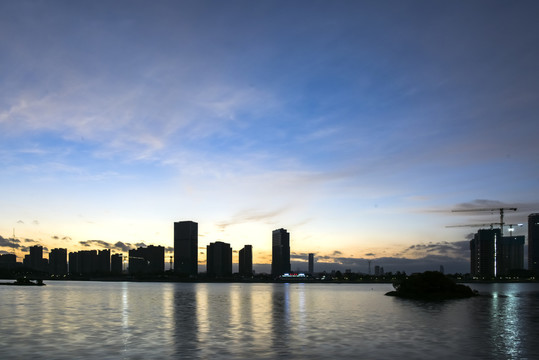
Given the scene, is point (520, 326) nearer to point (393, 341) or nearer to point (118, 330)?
point (393, 341)

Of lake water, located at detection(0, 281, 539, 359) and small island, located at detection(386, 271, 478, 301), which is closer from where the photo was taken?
lake water, located at detection(0, 281, 539, 359)

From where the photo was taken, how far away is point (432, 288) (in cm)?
17988

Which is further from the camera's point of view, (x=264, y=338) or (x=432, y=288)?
(x=432, y=288)

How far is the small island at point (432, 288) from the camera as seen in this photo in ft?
579

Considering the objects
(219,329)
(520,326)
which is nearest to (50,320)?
(219,329)

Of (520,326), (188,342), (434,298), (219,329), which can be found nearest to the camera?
(188,342)

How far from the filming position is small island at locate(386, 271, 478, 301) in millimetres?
176625

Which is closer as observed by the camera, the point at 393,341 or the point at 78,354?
the point at 78,354

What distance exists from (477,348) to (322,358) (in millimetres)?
17822

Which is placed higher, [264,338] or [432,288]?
[264,338]

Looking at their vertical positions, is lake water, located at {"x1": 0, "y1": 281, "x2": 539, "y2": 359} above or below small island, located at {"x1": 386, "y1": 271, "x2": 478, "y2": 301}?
above

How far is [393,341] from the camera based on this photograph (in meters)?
59.2

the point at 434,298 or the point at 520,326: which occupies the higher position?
the point at 520,326

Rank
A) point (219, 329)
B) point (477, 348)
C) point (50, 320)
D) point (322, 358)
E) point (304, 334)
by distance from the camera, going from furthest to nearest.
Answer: point (50, 320) < point (219, 329) < point (304, 334) < point (477, 348) < point (322, 358)
